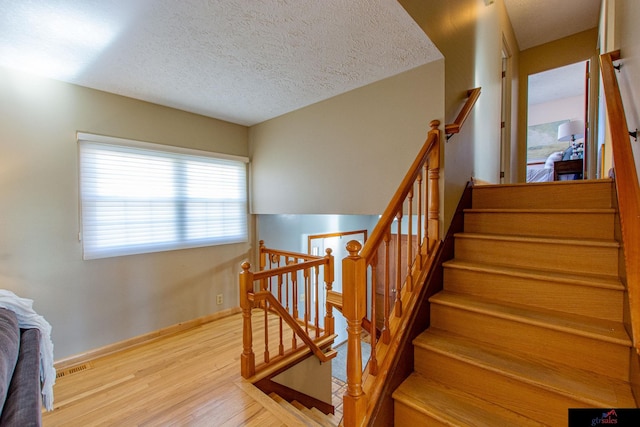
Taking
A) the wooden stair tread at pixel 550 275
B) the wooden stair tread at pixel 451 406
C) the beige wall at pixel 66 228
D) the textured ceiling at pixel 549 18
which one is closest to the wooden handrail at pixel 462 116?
the wooden stair tread at pixel 550 275

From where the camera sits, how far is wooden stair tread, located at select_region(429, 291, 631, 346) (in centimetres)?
128

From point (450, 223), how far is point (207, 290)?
2716 millimetres

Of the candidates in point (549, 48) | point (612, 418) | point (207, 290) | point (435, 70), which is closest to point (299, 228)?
point (207, 290)

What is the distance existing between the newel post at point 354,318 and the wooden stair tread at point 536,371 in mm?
477

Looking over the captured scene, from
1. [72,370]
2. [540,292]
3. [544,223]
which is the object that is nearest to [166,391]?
[72,370]

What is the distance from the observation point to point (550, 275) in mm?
1577

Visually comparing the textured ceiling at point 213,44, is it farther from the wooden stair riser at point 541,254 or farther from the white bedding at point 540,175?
the white bedding at point 540,175

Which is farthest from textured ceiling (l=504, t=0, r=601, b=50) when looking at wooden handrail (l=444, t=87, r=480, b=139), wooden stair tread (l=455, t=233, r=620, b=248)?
wooden stair tread (l=455, t=233, r=620, b=248)

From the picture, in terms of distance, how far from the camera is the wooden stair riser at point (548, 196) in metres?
1.89

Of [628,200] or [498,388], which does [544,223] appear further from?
[498,388]

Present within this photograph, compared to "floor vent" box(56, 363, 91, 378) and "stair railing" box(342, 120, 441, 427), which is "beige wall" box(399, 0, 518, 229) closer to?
"stair railing" box(342, 120, 441, 427)

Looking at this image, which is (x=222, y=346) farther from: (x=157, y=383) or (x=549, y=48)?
(x=549, y=48)

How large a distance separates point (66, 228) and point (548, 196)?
3.89m

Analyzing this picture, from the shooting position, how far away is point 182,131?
120 inches
